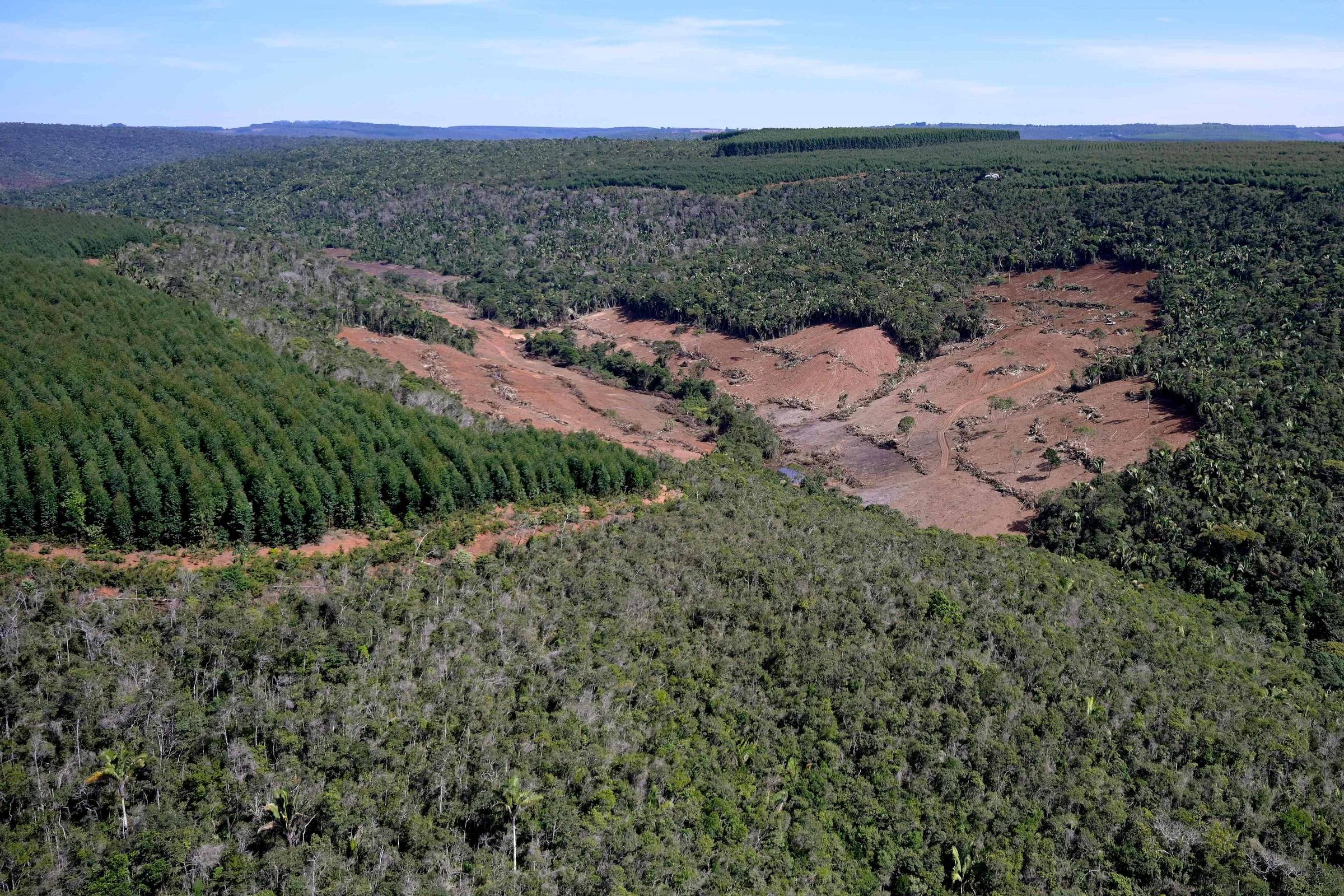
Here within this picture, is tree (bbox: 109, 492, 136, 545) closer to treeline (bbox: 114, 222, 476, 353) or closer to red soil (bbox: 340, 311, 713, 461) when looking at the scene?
red soil (bbox: 340, 311, 713, 461)

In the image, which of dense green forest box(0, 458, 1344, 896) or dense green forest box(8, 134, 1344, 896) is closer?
dense green forest box(0, 458, 1344, 896)

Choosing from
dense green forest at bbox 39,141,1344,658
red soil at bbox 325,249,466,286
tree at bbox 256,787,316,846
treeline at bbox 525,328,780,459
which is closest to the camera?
tree at bbox 256,787,316,846

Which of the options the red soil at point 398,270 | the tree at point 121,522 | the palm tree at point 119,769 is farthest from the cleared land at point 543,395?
the red soil at point 398,270

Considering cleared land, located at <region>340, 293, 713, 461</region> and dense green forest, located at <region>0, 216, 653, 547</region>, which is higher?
dense green forest, located at <region>0, 216, 653, 547</region>

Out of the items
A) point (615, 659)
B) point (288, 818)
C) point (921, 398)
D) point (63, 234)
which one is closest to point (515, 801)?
point (288, 818)

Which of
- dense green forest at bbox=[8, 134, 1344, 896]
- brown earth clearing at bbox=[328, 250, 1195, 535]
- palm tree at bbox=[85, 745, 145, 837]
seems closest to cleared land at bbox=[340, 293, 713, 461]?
brown earth clearing at bbox=[328, 250, 1195, 535]

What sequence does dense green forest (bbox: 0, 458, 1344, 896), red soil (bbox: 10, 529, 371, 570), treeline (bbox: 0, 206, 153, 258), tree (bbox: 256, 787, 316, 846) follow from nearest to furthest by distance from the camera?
tree (bbox: 256, 787, 316, 846) < dense green forest (bbox: 0, 458, 1344, 896) < red soil (bbox: 10, 529, 371, 570) < treeline (bbox: 0, 206, 153, 258)

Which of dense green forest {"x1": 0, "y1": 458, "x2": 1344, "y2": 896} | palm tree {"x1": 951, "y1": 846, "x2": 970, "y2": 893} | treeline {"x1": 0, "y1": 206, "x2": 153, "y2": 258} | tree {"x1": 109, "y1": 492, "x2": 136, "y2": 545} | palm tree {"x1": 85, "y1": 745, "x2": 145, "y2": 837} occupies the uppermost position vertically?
treeline {"x1": 0, "y1": 206, "x2": 153, "y2": 258}
